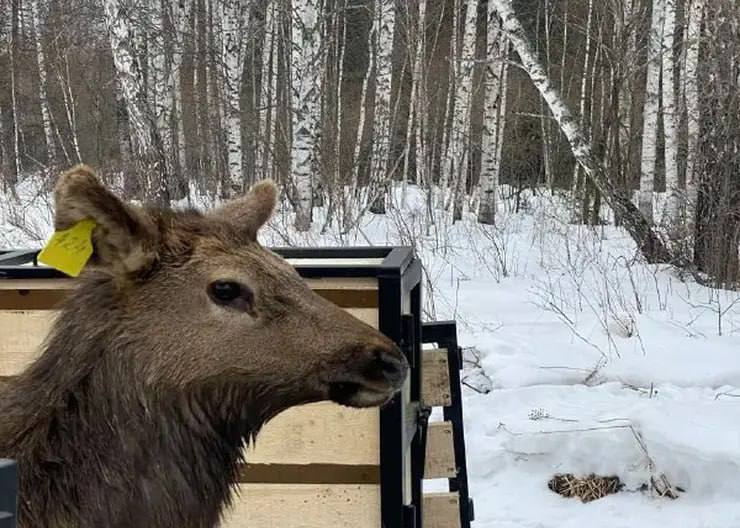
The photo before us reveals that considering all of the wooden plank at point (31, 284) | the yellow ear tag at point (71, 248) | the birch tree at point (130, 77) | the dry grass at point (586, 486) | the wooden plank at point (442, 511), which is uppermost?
the birch tree at point (130, 77)

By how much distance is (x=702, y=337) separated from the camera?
639 cm

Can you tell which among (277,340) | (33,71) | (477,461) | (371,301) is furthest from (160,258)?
(33,71)

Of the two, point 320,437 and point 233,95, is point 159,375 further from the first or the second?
point 233,95

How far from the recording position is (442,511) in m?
3.33

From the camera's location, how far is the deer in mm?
2016

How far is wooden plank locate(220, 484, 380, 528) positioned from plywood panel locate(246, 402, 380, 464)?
0.08 m

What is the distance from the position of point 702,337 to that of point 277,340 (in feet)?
16.4

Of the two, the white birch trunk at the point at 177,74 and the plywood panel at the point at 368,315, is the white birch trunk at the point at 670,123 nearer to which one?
the white birch trunk at the point at 177,74

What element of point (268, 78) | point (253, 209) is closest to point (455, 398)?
point (253, 209)

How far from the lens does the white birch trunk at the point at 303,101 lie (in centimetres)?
1022

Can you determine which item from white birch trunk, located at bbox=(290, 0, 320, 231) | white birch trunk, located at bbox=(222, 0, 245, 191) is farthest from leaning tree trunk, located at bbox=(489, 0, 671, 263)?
white birch trunk, located at bbox=(222, 0, 245, 191)

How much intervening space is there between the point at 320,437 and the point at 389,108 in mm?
12356

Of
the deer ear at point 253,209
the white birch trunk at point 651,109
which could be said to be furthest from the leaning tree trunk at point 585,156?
the deer ear at point 253,209

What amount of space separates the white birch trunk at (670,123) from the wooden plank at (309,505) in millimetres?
7322
